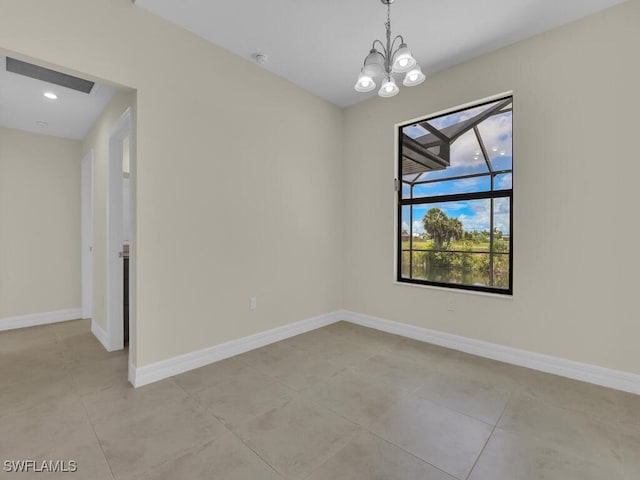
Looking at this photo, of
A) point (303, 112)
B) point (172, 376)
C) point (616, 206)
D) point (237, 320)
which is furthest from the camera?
point (303, 112)

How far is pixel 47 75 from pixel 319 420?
360 cm

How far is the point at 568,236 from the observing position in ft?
7.99

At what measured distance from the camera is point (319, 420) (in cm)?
186

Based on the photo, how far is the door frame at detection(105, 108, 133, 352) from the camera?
9.93ft

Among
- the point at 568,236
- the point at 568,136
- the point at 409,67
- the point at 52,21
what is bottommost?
the point at 568,236

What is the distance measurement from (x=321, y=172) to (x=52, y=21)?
8.60 ft

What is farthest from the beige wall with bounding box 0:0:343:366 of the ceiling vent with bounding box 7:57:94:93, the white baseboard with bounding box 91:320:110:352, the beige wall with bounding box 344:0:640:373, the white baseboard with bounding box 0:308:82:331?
the white baseboard with bounding box 0:308:82:331

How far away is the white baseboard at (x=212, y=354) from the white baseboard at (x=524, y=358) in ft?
3.26

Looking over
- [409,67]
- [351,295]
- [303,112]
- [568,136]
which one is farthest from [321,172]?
[568,136]

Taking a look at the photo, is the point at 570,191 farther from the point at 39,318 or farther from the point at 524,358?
the point at 39,318

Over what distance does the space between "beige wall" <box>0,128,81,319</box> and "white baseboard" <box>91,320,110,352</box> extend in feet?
3.80

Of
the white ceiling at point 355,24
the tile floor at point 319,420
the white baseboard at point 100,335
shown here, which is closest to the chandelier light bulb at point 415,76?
the white ceiling at point 355,24

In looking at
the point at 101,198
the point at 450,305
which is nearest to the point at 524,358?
the point at 450,305

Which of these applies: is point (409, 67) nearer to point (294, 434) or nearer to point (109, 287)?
point (294, 434)
